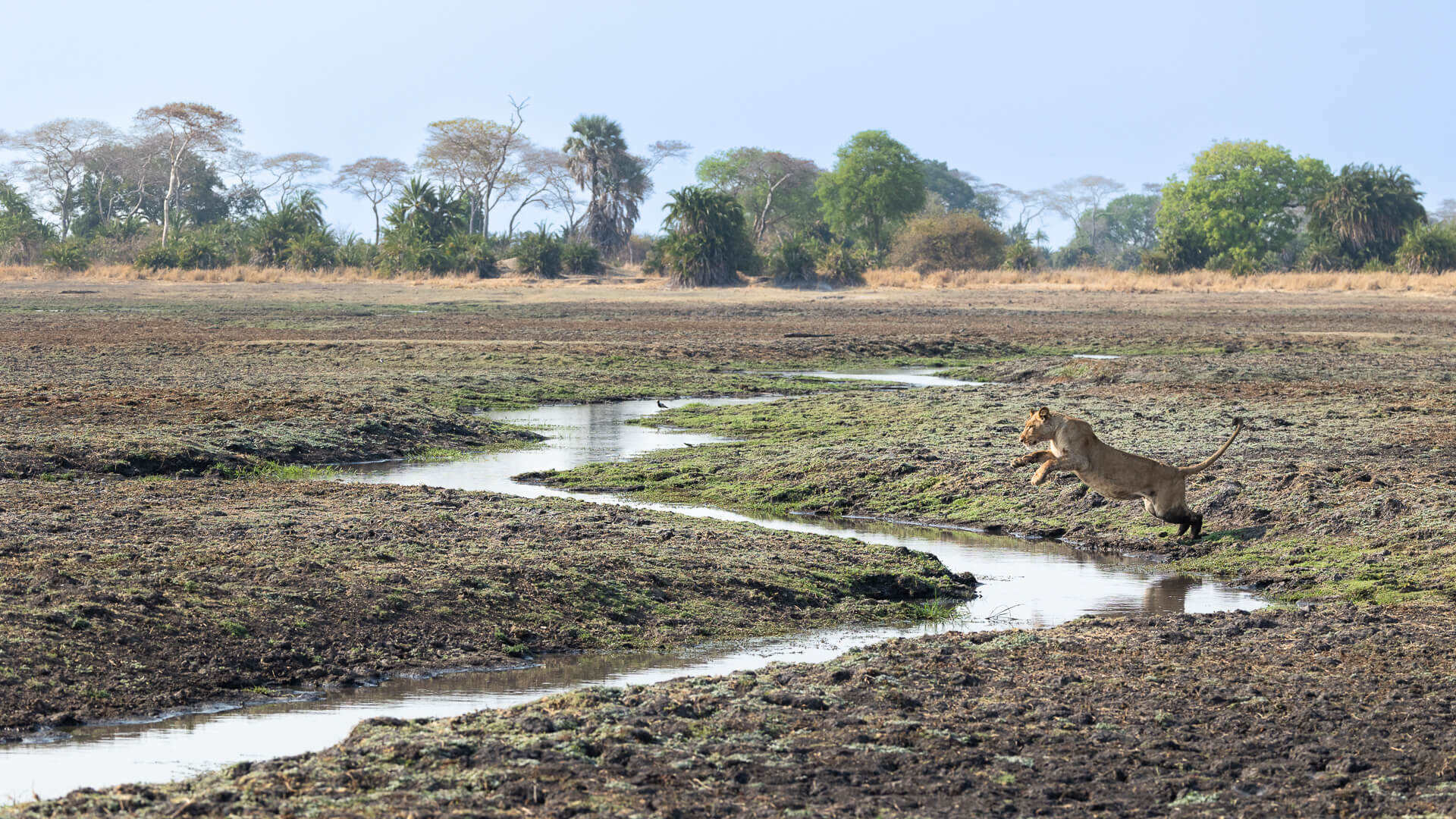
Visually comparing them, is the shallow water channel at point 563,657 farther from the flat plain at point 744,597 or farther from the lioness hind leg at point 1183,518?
the lioness hind leg at point 1183,518

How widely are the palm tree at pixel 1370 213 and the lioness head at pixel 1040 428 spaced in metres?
62.9

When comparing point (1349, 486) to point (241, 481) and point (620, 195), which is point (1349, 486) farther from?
point (620, 195)

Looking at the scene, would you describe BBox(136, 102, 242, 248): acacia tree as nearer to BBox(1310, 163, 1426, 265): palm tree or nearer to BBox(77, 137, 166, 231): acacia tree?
BBox(77, 137, 166, 231): acacia tree

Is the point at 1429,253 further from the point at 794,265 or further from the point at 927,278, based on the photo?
the point at 794,265

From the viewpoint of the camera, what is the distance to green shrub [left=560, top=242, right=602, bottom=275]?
67.4m

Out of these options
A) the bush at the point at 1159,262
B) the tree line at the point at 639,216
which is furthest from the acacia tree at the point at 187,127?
the bush at the point at 1159,262

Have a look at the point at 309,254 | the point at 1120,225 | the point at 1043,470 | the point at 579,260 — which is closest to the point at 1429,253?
the point at 579,260

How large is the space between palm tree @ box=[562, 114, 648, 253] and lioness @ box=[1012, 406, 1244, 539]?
77.2 metres

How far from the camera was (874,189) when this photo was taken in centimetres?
8475

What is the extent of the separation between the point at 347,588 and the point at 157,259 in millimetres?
62327

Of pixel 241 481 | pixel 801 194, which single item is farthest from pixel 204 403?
pixel 801 194

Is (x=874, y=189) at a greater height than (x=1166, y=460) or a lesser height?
greater


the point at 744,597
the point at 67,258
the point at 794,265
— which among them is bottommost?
the point at 744,597

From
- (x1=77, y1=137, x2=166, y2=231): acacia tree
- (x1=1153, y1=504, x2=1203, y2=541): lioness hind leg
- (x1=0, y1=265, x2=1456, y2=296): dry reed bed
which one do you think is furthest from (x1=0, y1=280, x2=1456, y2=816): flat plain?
(x1=77, y1=137, x2=166, y2=231): acacia tree
